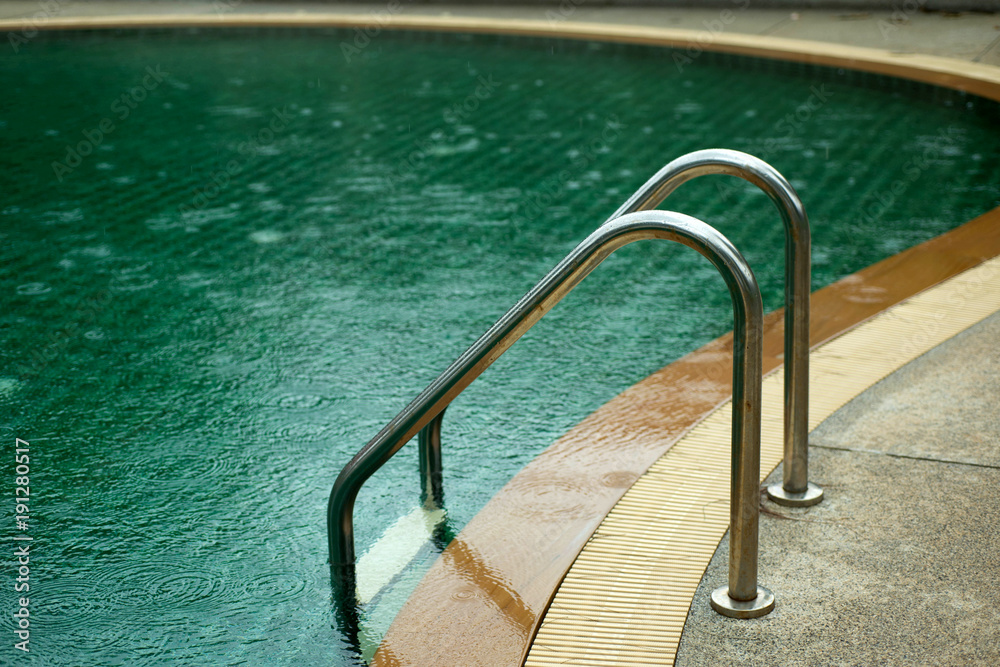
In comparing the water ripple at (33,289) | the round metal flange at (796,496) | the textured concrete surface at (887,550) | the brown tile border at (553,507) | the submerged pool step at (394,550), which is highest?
the round metal flange at (796,496)

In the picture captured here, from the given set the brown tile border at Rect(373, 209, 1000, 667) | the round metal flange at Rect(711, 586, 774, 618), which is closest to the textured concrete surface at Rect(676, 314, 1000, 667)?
the round metal flange at Rect(711, 586, 774, 618)

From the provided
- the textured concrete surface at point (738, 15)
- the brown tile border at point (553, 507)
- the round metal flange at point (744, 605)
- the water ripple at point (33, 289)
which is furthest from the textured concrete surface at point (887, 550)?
the textured concrete surface at point (738, 15)

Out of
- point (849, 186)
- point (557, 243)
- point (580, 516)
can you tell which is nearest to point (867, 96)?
point (849, 186)

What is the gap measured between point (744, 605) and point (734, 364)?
530 mm

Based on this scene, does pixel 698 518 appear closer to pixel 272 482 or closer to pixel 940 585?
pixel 940 585

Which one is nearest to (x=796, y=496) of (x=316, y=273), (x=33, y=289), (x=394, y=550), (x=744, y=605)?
(x=744, y=605)

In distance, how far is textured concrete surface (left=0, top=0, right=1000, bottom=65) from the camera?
9.36 m

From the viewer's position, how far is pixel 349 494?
224cm

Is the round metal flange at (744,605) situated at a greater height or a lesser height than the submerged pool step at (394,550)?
greater

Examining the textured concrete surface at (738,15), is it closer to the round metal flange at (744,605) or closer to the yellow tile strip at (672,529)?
the yellow tile strip at (672,529)

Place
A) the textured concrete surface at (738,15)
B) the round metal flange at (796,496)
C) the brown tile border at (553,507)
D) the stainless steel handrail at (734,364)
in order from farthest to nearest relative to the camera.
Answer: the textured concrete surface at (738,15) → the round metal flange at (796,496) → the brown tile border at (553,507) → the stainless steel handrail at (734,364)

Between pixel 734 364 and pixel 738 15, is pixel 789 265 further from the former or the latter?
pixel 738 15

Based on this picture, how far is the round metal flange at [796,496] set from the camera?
7.84 ft

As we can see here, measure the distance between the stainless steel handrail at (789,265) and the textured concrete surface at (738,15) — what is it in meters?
7.19
